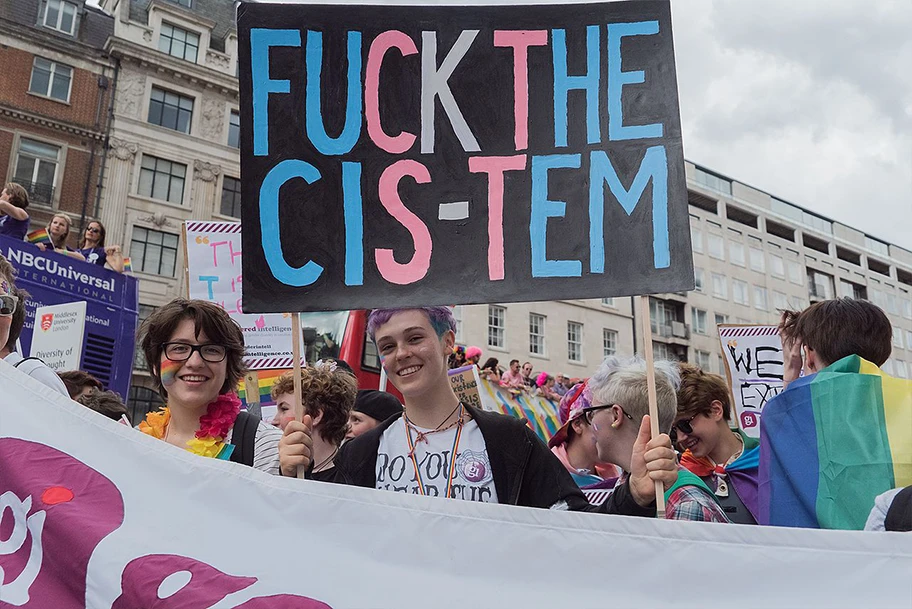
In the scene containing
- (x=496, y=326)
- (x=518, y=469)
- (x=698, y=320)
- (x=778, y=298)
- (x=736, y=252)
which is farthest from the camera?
(x=778, y=298)

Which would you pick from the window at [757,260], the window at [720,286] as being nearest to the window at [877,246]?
the window at [757,260]

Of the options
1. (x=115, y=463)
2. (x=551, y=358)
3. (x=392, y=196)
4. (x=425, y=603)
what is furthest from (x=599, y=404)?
(x=551, y=358)

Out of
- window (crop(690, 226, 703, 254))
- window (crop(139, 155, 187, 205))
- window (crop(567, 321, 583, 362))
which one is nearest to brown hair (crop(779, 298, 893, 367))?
window (crop(139, 155, 187, 205))

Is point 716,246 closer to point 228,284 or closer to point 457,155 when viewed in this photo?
point 228,284

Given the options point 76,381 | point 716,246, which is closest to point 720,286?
point 716,246

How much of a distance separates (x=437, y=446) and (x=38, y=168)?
77.4 ft

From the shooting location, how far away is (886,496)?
6.41 ft

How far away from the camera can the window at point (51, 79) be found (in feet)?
75.7

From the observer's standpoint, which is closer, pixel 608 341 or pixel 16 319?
pixel 16 319

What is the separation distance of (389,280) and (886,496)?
57.0 inches

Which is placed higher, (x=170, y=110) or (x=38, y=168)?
(x=170, y=110)

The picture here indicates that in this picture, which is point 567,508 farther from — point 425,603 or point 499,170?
point 499,170

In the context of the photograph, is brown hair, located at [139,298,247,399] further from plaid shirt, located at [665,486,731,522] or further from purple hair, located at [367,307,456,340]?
plaid shirt, located at [665,486,731,522]

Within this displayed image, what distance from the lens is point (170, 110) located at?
24.8 meters
